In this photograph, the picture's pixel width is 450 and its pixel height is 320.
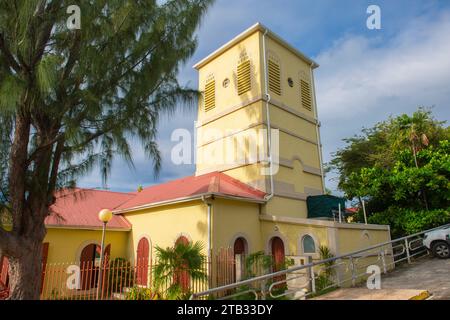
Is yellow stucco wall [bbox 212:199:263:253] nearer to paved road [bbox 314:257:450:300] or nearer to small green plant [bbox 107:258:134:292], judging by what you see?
small green plant [bbox 107:258:134:292]

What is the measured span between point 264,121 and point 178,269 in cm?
819

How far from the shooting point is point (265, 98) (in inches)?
616

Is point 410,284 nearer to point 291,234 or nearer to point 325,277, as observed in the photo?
point 325,277

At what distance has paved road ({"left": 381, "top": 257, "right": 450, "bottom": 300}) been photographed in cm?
792

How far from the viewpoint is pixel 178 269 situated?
9.87 m

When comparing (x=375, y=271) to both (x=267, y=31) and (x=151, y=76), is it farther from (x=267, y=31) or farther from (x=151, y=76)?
(x=267, y=31)

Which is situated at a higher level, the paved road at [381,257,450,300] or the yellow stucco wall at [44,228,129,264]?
the yellow stucco wall at [44,228,129,264]

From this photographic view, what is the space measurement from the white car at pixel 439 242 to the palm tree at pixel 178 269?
8.82 m

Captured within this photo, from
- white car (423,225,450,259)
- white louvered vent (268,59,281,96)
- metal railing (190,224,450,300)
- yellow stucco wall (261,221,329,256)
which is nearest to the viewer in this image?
metal railing (190,224,450,300)

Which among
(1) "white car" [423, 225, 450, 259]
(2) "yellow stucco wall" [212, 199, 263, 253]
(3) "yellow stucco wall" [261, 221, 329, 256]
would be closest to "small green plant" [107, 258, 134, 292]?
(2) "yellow stucco wall" [212, 199, 263, 253]

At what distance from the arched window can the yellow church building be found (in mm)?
36
